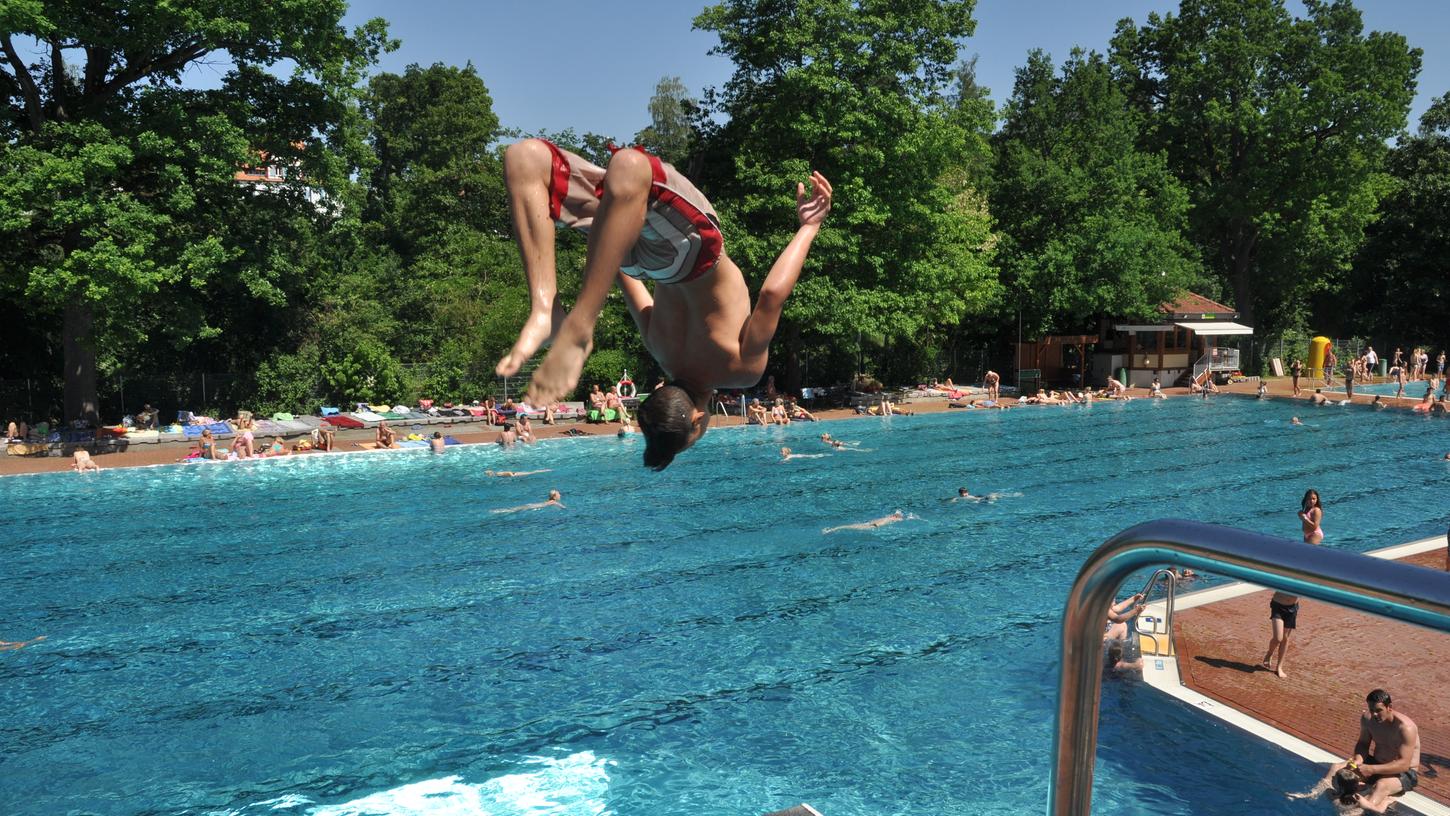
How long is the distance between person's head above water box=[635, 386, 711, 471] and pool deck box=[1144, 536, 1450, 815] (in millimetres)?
4761

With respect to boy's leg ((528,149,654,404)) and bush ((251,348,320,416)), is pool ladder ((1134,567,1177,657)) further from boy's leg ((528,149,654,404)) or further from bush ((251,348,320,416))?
bush ((251,348,320,416))

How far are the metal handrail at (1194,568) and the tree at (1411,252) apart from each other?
50861 mm

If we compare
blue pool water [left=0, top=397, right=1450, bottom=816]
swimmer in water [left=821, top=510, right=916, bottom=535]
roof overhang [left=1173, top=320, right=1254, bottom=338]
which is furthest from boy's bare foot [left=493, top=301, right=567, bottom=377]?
roof overhang [left=1173, top=320, right=1254, bottom=338]

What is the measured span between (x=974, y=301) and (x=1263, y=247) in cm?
1718

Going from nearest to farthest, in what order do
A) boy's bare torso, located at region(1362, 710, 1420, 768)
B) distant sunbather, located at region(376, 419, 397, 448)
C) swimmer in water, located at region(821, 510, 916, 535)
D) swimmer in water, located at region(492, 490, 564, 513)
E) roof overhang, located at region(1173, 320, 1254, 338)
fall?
boy's bare torso, located at region(1362, 710, 1420, 768), swimmer in water, located at region(821, 510, 916, 535), swimmer in water, located at region(492, 490, 564, 513), distant sunbather, located at region(376, 419, 397, 448), roof overhang, located at region(1173, 320, 1254, 338)

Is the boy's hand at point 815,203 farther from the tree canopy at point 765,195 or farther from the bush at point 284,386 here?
the bush at point 284,386

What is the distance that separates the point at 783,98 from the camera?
28281 mm

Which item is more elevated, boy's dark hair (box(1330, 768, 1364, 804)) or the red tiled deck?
the red tiled deck

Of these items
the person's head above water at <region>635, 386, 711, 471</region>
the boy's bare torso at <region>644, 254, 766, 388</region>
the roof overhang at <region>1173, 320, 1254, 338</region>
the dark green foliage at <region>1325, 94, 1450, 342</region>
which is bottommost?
the person's head above water at <region>635, 386, 711, 471</region>

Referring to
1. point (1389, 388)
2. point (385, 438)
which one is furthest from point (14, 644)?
point (1389, 388)

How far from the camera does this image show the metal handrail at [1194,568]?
111 cm

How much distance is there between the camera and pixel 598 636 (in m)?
12.3

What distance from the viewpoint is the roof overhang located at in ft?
131

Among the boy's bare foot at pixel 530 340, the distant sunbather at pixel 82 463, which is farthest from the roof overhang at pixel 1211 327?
the boy's bare foot at pixel 530 340
